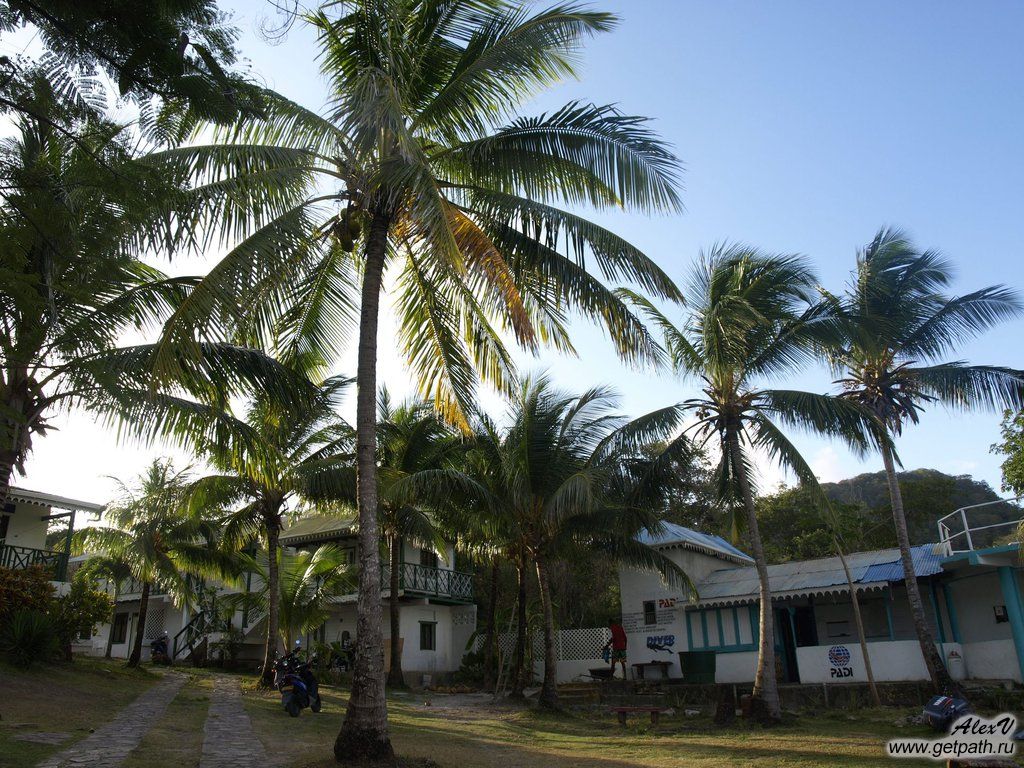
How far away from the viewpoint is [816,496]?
14.1 meters

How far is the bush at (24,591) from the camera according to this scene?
14953 millimetres

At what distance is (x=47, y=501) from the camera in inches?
805

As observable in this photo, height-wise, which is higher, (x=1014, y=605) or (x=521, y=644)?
(x=1014, y=605)

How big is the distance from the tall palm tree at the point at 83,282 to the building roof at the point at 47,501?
460 inches

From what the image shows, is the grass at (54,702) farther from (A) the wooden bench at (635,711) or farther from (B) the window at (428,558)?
(B) the window at (428,558)

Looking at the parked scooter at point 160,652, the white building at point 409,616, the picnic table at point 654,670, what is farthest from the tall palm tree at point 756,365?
the parked scooter at point 160,652

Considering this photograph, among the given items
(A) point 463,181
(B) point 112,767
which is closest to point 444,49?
(A) point 463,181

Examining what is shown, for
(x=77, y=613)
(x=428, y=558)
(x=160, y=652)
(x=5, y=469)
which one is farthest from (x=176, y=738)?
(x=160, y=652)

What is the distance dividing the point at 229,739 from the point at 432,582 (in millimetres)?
16372

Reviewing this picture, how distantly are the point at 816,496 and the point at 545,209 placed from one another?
8.08 metres

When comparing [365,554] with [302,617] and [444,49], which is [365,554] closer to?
[444,49]

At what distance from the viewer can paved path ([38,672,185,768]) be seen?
7.45 m

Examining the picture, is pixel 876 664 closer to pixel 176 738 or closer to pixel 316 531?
pixel 176 738

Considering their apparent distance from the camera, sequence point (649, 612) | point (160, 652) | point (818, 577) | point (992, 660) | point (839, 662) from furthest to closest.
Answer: point (160, 652) → point (649, 612) → point (818, 577) → point (839, 662) → point (992, 660)
